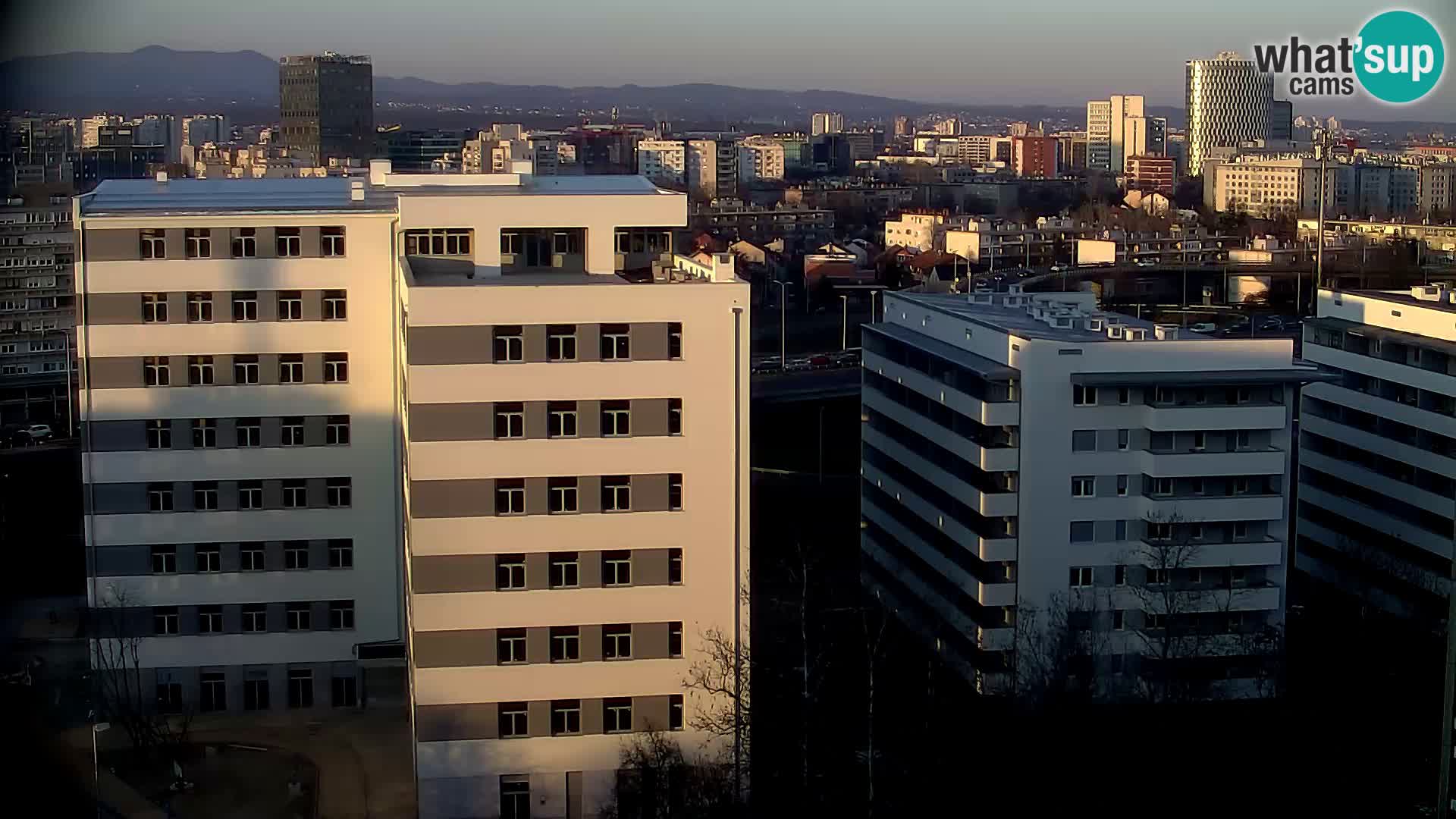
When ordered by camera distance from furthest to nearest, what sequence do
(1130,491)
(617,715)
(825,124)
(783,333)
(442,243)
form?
1. (825,124)
2. (783,333)
3. (1130,491)
4. (442,243)
5. (617,715)

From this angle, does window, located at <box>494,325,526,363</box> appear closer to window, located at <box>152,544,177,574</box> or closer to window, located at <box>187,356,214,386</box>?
window, located at <box>187,356,214,386</box>

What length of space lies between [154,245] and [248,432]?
2.01 feet

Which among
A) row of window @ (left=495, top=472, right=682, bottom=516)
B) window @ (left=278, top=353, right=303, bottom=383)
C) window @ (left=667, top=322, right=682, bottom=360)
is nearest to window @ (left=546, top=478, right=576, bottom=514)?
row of window @ (left=495, top=472, right=682, bottom=516)

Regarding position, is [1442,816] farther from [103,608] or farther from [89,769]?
[103,608]

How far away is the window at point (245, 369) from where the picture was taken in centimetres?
525

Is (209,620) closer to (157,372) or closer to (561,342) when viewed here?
(157,372)

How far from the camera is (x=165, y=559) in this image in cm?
528

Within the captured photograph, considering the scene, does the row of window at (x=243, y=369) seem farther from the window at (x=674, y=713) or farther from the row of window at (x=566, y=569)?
the window at (x=674, y=713)

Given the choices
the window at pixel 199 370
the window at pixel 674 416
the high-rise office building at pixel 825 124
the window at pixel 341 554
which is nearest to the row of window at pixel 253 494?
the window at pixel 341 554

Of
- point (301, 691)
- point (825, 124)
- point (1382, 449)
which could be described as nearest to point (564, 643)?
point (301, 691)

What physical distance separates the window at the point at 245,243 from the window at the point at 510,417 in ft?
4.63

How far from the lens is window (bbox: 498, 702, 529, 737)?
4.28 m

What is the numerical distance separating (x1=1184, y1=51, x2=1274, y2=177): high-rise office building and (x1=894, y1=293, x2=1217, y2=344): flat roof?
32.0 m

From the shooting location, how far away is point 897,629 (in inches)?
248
